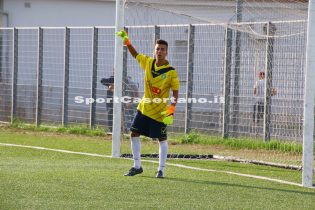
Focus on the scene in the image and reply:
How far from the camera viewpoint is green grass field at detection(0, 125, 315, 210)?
10.1 meters

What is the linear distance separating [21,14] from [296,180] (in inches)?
824

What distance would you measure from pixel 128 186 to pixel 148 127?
6.83 feet

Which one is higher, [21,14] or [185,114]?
[21,14]

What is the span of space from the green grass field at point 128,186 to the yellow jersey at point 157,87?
949 millimetres

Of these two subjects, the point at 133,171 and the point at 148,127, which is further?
the point at 148,127

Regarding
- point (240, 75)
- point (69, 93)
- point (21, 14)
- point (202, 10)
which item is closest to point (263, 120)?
point (240, 75)

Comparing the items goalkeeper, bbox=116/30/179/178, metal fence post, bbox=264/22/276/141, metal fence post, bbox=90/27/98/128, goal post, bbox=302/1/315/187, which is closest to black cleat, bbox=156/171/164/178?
goalkeeper, bbox=116/30/179/178

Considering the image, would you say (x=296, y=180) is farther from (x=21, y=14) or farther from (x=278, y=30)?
(x=21, y=14)

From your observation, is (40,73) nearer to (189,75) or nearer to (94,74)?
(94,74)

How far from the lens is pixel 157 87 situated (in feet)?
44.0

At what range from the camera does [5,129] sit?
77.5ft

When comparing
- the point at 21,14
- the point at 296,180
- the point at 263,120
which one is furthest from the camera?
the point at 21,14

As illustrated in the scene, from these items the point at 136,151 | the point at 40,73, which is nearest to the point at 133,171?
the point at 136,151

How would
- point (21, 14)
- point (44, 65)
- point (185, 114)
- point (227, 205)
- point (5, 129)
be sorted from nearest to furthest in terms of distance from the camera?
point (227, 205) → point (185, 114) → point (5, 129) → point (44, 65) → point (21, 14)
